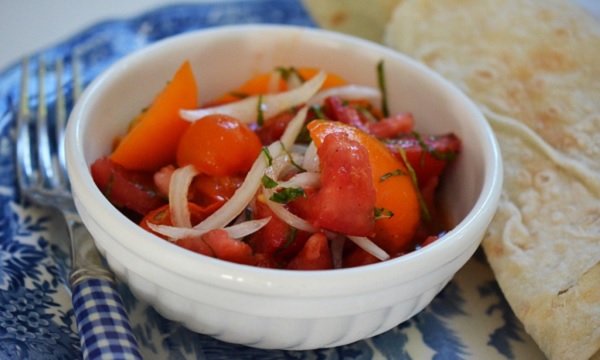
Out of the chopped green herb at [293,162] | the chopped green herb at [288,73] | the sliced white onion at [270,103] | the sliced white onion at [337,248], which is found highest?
the chopped green herb at [293,162]

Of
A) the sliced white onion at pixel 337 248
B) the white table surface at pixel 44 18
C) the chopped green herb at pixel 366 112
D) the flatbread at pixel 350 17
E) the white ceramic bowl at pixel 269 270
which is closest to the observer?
the white ceramic bowl at pixel 269 270

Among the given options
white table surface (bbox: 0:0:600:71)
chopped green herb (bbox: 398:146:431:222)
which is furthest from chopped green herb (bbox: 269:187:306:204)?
white table surface (bbox: 0:0:600:71)

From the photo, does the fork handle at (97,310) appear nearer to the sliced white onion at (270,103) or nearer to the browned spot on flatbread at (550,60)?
the sliced white onion at (270,103)

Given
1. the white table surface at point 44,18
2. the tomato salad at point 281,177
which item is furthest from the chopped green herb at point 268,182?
the white table surface at point 44,18

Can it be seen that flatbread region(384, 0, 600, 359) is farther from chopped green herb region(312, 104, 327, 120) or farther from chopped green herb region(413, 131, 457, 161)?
chopped green herb region(312, 104, 327, 120)

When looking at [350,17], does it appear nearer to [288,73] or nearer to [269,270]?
[288,73]
